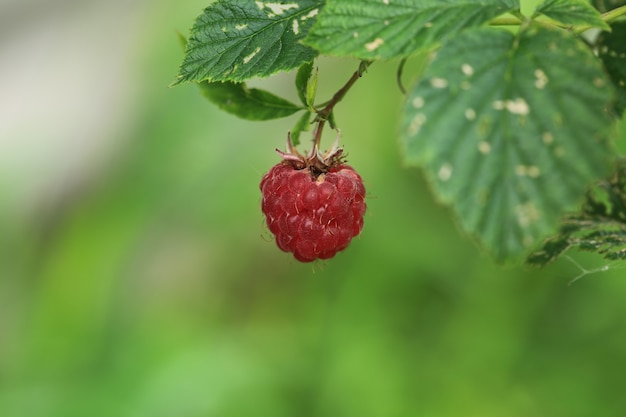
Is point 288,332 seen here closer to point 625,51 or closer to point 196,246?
point 196,246

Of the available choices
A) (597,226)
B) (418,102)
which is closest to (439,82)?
(418,102)

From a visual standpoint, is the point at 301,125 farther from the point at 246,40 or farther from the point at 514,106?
the point at 514,106

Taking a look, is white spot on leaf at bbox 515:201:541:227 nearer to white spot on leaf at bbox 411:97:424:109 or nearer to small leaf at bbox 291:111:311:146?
white spot on leaf at bbox 411:97:424:109

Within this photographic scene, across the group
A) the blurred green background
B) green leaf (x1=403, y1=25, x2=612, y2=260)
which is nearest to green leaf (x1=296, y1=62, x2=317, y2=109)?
green leaf (x1=403, y1=25, x2=612, y2=260)

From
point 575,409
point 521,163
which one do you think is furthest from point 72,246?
point 521,163

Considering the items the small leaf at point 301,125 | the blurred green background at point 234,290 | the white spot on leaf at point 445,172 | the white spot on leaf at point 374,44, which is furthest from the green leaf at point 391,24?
the blurred green background at point 234,290
